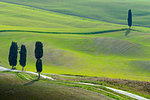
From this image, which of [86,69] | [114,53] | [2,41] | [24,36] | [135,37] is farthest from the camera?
[135,37]

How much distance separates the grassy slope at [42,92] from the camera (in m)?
45.3

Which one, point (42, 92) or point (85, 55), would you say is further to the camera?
point (85, 55)

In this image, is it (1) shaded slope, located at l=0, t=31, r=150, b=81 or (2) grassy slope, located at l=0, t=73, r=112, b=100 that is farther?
(1) shaded slope, located at l=0, t=31, r=150, b=81

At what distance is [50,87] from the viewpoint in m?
52.3

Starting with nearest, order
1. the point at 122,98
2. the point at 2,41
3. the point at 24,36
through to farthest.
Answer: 1. the point at 122,98
2. the point at 2,41
3. the point at 24,36

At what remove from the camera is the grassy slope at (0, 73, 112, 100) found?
45.3 meters

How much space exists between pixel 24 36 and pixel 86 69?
190 feet

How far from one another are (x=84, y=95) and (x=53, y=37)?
333 ft

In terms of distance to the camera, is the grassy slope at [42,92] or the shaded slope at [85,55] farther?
the shaded slope at [85,55]

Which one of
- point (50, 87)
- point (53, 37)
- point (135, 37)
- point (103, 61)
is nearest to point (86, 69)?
point (103, 61)

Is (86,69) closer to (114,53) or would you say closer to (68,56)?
(68,56)

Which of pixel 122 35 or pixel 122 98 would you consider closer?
pixel 122 98

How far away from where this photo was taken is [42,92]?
4828 cm

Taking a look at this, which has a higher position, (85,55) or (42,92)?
(42,92)
